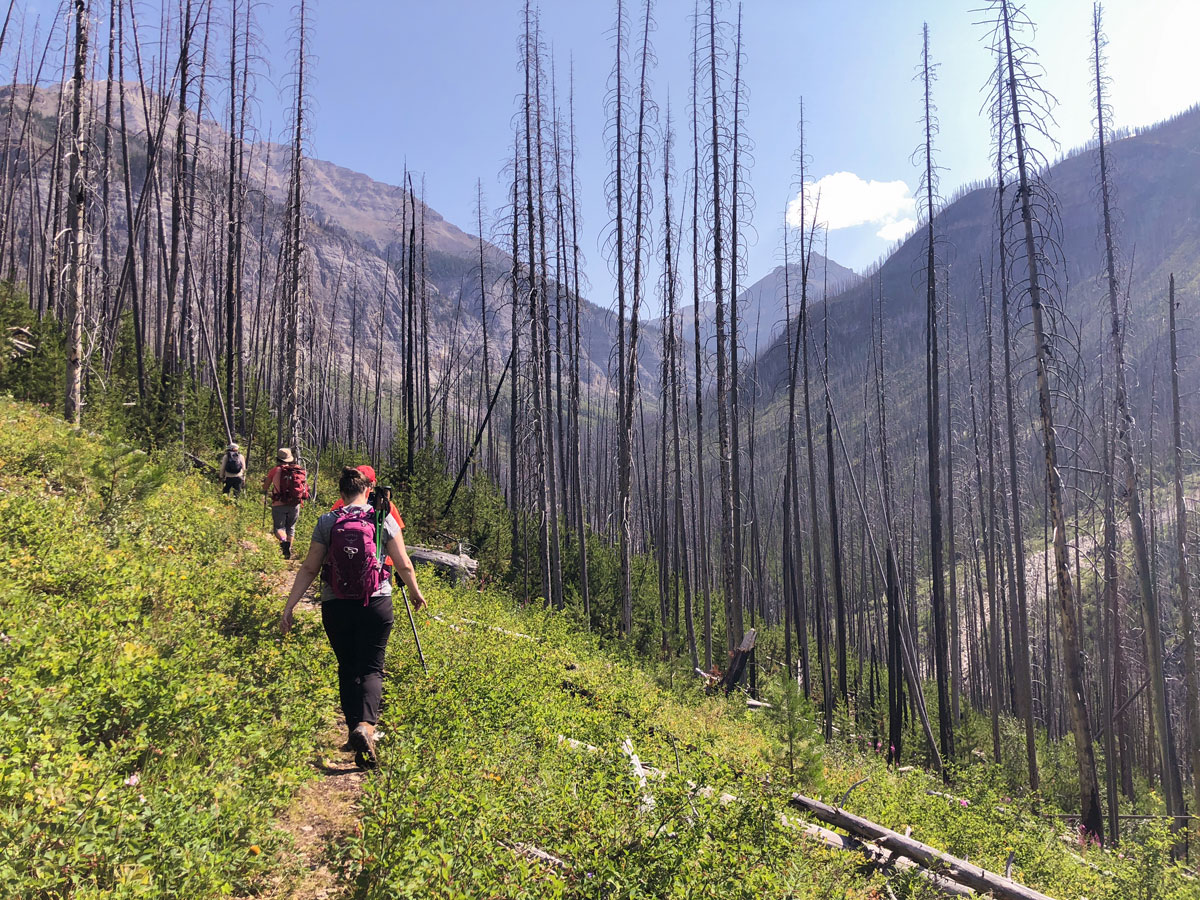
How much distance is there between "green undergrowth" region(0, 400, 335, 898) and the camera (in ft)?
6.42

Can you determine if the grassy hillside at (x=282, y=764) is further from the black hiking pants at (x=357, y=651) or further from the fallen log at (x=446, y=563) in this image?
the fallen log at (x=446, y=563)

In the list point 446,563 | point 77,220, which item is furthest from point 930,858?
point 77,220

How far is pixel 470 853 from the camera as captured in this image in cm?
250

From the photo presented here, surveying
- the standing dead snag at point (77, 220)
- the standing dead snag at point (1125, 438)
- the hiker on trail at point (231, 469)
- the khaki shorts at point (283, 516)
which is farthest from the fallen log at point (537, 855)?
the standing dead snag at point (1125, 438)

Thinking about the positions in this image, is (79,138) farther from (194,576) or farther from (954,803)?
(954,803)

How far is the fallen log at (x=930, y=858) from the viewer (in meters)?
4.44

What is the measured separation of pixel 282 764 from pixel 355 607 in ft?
3.20

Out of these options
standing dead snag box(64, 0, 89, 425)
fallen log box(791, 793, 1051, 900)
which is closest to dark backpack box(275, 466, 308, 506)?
standing dead snag box(64, 0, 89, 425)

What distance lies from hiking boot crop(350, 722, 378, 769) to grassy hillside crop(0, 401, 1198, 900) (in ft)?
0.86

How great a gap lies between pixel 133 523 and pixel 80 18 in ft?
27.0

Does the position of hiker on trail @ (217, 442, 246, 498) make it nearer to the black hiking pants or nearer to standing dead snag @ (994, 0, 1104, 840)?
the black hiking pants

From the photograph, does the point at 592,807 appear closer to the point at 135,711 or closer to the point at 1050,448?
the point at 135,711

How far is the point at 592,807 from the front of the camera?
127 inches

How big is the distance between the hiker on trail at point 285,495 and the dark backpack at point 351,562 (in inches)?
193
